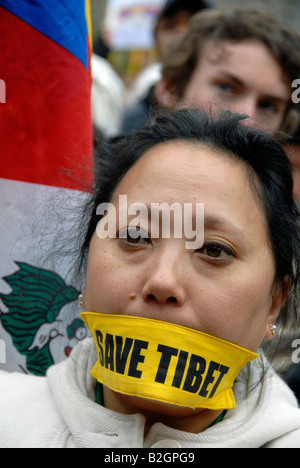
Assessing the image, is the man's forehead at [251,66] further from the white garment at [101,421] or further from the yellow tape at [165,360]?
the yellow tape at [165,360]

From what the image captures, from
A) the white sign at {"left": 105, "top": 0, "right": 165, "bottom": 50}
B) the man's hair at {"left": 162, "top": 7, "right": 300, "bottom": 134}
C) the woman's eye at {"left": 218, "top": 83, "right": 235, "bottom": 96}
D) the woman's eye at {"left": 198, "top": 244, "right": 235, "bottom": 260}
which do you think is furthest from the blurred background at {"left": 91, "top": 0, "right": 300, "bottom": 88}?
the woman's eye at {"left": 198, "top": 244, "right": 235, "bottom": 260}

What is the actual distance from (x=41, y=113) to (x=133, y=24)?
4.48 metres

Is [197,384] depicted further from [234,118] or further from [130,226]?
[234,118]

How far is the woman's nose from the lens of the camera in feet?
4.90

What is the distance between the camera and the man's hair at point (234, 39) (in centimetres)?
331

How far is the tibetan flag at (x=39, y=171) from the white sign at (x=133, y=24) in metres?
4.18

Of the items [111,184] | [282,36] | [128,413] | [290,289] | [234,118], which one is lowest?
[128,413]

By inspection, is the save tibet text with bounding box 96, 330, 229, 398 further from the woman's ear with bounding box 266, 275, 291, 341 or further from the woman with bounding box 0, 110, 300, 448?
the woman's ear with bounding box 266, 275, 291, 341

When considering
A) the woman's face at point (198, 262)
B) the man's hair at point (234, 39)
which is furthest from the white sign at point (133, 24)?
the woman's face at point (198, 262)

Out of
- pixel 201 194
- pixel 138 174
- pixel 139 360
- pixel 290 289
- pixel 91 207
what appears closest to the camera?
pixel 139 360

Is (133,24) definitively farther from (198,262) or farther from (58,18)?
(198,262)

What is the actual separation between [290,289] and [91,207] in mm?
786
